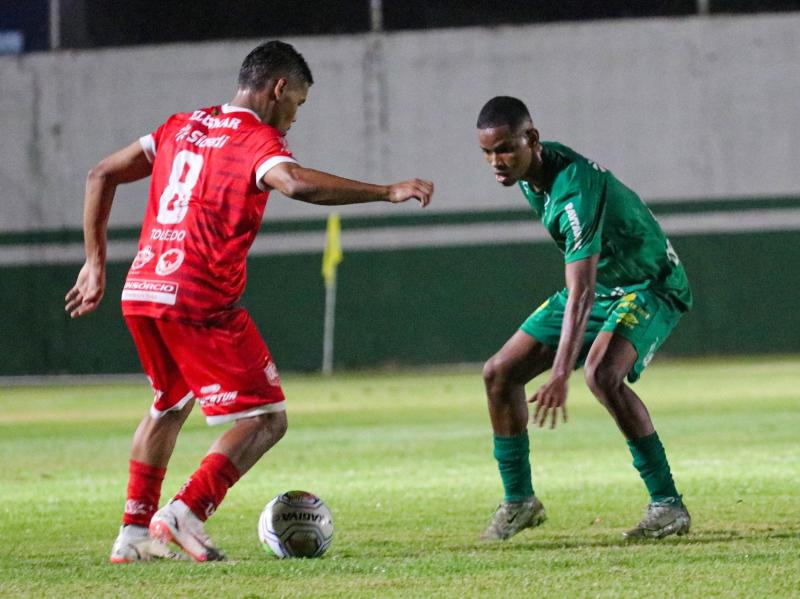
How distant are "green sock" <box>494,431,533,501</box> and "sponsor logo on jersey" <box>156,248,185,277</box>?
6.65 feet

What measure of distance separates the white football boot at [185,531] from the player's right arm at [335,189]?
1.45m

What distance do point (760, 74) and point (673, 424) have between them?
16.5 metres

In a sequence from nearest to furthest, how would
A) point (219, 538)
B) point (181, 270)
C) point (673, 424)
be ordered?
point (181, 270) < point (219, 538) < point (673, 424)

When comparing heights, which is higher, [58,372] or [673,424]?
[673,424]

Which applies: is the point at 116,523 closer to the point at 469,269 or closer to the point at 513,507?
the point at 513,507

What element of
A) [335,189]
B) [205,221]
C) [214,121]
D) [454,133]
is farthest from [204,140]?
[454,133]

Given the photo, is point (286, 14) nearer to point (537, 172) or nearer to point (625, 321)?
point (537, 172)

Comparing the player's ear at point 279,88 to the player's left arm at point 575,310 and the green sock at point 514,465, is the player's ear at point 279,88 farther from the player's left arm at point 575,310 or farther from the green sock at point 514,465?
the green sock at point 514,465

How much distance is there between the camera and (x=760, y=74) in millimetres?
29359

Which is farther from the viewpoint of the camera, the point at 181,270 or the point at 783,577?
the point at 181,270

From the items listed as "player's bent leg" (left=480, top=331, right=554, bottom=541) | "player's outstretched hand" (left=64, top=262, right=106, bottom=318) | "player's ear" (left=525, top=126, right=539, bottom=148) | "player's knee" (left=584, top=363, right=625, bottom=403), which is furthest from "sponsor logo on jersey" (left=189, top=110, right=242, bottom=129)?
"player's knee" (left=584, top=363, right=625, bottom=403)

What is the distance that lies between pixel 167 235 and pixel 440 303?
2285 centimetres

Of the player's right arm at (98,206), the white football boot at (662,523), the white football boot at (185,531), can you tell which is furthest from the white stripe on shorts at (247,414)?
the white football boot at (662,523)

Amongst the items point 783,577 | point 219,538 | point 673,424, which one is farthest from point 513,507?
point 673,424
